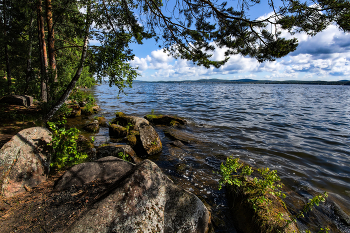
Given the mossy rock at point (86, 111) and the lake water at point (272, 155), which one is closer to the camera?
the lake water at point (272, 155)

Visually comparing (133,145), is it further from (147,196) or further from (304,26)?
(304,26)

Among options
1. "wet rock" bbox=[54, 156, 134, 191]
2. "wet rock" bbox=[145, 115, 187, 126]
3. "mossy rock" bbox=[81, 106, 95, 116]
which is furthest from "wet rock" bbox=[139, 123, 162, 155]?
"mossy rock" bbox=[81, 106, 95, 116]

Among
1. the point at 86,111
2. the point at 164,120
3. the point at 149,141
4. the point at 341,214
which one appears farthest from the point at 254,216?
the point at 86,111

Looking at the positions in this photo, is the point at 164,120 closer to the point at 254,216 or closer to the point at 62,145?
the point at 62,145

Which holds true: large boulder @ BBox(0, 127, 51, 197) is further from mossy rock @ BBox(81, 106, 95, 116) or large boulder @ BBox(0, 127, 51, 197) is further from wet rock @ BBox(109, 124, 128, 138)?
mossy rock @ BBox(81, 106, 95, 116)

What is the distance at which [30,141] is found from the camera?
4.25 metres

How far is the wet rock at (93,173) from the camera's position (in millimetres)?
3776

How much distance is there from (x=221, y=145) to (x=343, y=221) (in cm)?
560

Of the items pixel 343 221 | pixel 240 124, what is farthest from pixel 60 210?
pixel 240 124

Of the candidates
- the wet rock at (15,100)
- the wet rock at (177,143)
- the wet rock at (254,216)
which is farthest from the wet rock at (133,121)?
the wet rock at (15,100)

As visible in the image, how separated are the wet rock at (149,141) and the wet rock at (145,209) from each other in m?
4.58

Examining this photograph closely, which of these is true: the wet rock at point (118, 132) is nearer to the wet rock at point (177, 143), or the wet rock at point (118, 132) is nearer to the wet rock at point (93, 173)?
the wet rock at point (177, 143)

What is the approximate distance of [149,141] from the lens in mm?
8023

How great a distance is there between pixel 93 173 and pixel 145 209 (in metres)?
1.98
